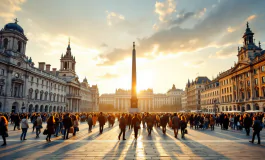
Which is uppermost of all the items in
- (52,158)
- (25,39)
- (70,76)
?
(25,39)

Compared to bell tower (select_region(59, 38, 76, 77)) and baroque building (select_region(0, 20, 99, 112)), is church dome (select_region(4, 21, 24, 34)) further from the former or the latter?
bell tower (select_region(59, 38, 76, 77))

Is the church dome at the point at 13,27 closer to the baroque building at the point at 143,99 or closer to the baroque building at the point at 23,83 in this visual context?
the baroque building at the point at 23,83

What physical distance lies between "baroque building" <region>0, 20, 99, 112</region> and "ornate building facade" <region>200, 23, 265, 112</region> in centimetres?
5754

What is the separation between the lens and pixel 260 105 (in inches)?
1839

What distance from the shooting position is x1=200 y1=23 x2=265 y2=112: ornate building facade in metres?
48.1

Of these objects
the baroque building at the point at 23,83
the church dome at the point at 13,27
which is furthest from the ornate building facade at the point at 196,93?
the church dome at the point at 13,27

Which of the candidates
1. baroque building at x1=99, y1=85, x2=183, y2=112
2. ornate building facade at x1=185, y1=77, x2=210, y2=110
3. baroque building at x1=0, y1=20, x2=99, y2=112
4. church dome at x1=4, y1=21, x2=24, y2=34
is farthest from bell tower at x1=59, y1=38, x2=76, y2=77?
baroque building at x1=99, y1=85, x2=183, y2=112

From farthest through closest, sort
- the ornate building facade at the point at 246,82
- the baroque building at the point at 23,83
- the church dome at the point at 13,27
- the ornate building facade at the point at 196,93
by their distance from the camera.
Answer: the ornate building facade at the point at 196,93 < the church dome at the point at 13,27 < the ornate building facade at the point at 246,82 < the baroque building at the point at 23,83

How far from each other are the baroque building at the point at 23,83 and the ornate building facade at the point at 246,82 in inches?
2265

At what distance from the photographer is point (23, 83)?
48.1 m

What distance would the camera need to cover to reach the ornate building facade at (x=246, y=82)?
48.1 metres

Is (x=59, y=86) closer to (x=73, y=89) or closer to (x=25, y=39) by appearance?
(x=73, y=89)

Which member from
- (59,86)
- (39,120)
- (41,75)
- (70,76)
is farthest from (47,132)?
(70,76)

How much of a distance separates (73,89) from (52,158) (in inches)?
3051
